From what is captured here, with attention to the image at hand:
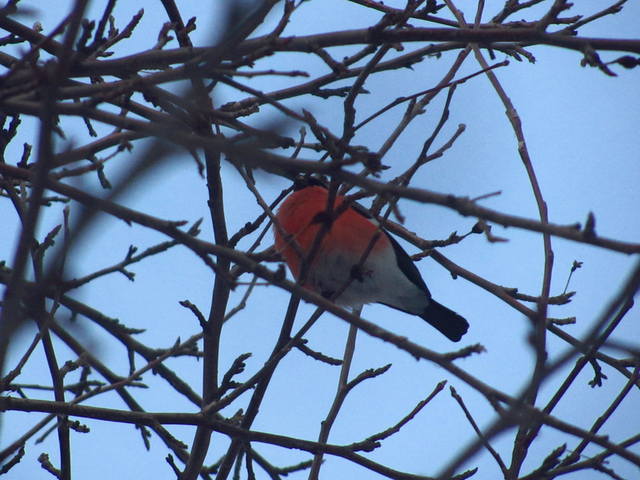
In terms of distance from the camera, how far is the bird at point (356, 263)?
412 cm

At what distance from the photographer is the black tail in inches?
190

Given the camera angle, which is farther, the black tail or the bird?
the black tail

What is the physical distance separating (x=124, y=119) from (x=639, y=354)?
119 cm

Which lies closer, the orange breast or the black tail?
the orange breast

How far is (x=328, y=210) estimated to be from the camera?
224cm

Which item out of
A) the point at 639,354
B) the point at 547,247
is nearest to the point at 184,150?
the point at 639,354

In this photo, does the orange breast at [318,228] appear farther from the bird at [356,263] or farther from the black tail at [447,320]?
the black tail at [447,320]

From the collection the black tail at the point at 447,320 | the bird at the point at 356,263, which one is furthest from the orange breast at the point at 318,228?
the black tail at the point at 447,320

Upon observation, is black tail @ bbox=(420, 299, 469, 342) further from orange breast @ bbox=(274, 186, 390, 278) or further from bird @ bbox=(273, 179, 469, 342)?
orange breast @ bbox=(274, 186, 390, 278)

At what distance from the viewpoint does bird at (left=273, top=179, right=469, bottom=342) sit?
13.5 feet

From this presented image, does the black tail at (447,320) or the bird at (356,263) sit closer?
the bird at (356,263)

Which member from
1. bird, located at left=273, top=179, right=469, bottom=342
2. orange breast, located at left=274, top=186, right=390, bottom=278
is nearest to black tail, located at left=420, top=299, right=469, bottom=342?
bird, located at left=273, top=179, right=469, bottom=342

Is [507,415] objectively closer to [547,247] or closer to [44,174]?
[44,174]

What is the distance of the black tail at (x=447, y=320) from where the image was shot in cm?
482
